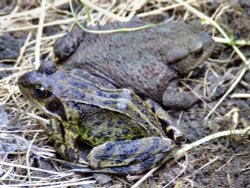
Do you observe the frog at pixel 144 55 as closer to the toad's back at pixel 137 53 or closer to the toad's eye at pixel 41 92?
the toad's back at pixel 137 53

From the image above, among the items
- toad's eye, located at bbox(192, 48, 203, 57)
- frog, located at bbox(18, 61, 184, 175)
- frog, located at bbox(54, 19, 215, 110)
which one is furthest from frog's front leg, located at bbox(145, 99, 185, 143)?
toad's eye, located at bbox(192, 48, 203, 57)

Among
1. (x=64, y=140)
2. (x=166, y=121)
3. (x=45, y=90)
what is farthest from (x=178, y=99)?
(x=45, y=90)

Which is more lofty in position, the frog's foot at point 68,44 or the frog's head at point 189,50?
the frog's foot at point 68,44

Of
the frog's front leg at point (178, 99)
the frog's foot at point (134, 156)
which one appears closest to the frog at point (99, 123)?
the frog's foot at point (134, 156)

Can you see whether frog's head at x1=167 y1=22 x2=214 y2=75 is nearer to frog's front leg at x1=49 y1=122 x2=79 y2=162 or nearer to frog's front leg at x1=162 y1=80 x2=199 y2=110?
frog's front leg at x1=162 y1=80 x2=199 y2=110

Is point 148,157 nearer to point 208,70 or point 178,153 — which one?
point 178,153

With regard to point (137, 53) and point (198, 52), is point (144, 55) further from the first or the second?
point (198, 52)
